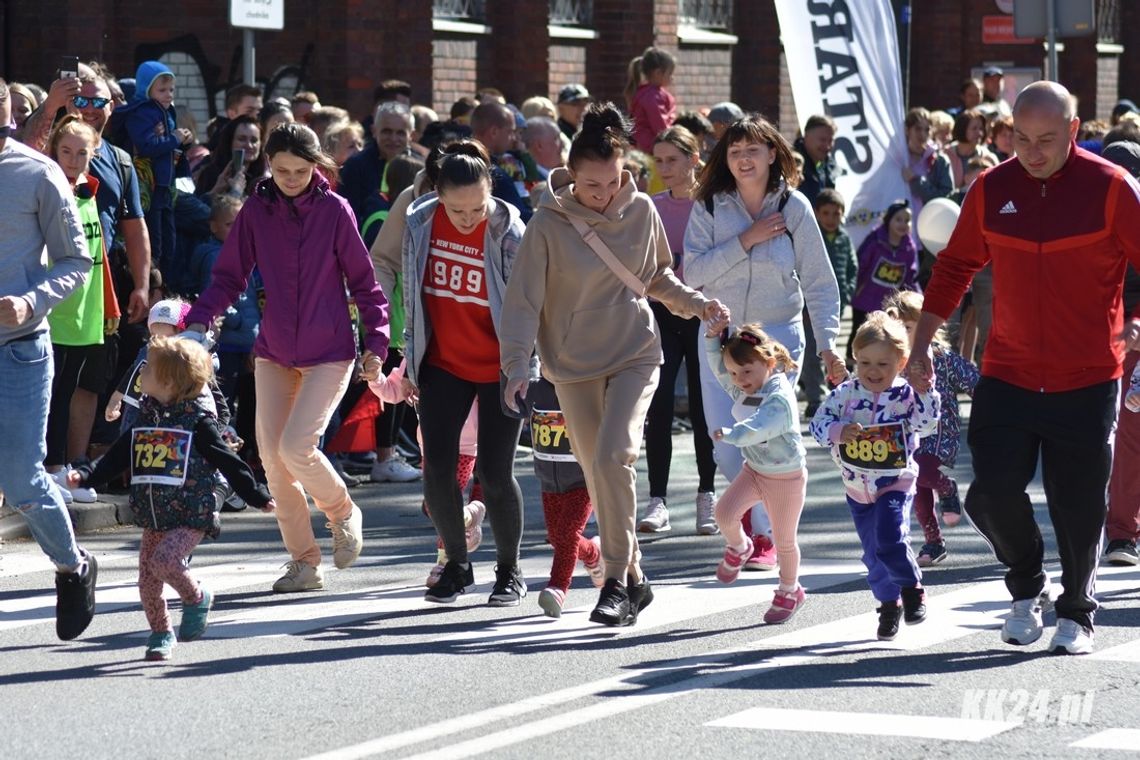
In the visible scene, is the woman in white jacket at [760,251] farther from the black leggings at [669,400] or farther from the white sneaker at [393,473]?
the white sneaker at [393,473]

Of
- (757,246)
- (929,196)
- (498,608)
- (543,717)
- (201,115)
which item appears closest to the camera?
(543,717)

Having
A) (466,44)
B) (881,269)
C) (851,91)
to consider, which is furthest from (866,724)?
(466,44)

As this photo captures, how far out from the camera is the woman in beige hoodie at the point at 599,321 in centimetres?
830

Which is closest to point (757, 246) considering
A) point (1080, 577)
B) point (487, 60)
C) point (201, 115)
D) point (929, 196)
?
point (1080, 577)

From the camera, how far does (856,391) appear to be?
27.4 feet

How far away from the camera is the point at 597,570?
8922mm

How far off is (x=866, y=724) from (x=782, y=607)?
177cm

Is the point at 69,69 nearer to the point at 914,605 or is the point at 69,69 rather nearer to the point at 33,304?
the point at 33,304

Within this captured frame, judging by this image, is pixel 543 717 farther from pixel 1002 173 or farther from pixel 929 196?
pixel 929 196

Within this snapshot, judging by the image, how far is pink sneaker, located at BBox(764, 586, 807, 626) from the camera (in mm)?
8484

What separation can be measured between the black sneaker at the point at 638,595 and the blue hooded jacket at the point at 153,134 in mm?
5085

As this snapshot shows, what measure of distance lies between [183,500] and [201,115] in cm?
1233

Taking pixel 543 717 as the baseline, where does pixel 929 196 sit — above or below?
above

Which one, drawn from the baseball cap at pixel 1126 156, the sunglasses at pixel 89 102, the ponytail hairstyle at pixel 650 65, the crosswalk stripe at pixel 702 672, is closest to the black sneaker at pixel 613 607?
the crosswalk stripe at pixel 702 672
